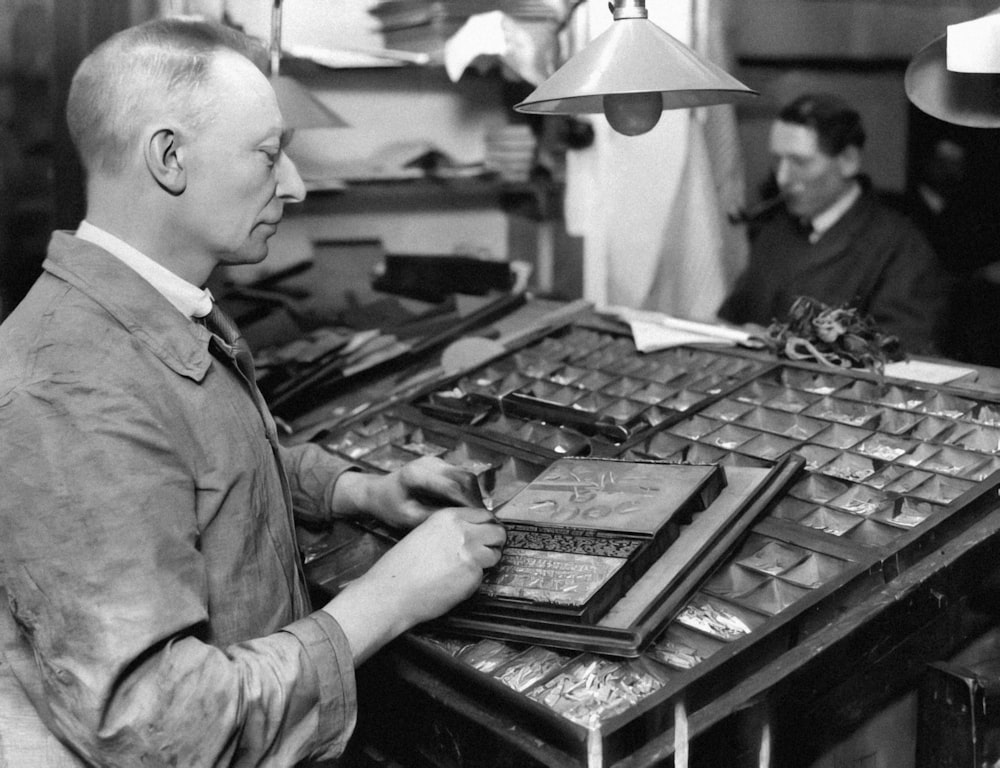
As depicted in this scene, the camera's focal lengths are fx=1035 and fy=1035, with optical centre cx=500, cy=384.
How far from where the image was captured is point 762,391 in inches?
81.4

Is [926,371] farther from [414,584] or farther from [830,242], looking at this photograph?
[830,242]

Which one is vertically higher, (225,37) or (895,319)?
(225,37)

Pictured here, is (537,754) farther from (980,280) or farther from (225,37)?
(980,280)

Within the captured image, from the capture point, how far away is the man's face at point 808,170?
153 inches

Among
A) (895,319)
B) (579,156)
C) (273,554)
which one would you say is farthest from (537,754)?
(579,156)

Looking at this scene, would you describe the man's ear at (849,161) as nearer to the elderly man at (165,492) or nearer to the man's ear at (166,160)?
the elderly man at (165,492)

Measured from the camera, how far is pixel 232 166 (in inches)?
52.1

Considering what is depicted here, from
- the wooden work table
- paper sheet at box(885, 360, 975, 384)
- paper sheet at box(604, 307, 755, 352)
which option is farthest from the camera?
paper sheet at box(604, 307, 755, 352)

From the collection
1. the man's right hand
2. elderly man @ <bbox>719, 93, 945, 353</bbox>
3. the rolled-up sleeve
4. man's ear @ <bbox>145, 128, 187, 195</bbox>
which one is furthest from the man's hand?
elderly man @ <bbox>719, 93, 945, 353</bbox>

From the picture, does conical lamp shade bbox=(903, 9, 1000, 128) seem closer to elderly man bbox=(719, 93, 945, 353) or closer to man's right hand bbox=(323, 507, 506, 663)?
man's right hand bbox=(323, 507, 506, 663)

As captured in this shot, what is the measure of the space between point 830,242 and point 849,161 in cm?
32

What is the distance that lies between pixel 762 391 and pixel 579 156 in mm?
2092

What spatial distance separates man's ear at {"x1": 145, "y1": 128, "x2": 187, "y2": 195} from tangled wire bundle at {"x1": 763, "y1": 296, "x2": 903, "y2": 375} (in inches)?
55.0

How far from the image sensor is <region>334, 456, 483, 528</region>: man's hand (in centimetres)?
161
